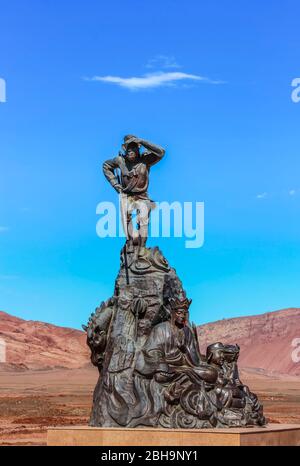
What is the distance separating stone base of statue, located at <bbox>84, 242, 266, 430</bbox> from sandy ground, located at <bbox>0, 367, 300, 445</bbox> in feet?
27.0

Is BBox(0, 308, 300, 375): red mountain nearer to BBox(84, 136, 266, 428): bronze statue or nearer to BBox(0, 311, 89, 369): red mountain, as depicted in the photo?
BBox(0, 311, 89, 369): red mountain

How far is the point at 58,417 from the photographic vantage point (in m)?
48.1

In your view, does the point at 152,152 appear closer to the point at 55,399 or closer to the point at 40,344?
the point at 55,399

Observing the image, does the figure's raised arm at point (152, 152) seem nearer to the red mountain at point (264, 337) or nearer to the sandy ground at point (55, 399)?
the sandy ground at point (55, 399)

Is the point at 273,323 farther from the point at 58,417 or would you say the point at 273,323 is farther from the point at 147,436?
the point at 147,436

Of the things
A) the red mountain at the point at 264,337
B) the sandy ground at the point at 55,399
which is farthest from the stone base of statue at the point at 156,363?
the red mountain at the point at 264,337

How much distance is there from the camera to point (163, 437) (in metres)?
23.1

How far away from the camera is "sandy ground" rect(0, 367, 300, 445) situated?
42.4 metres

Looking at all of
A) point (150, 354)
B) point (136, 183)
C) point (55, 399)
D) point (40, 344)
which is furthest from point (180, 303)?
point (40, 344)

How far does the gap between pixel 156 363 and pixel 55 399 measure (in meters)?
41.1

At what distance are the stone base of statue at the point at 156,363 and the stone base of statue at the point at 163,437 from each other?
0.18m

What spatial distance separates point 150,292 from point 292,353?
81959 mm

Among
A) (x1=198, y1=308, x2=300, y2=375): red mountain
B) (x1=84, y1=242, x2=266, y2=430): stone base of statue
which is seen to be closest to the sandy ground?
(x1=84, y1=242, x2=266, y2=430): stone base of statue

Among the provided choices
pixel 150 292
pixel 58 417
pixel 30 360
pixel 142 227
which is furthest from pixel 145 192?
pixel 30 360
